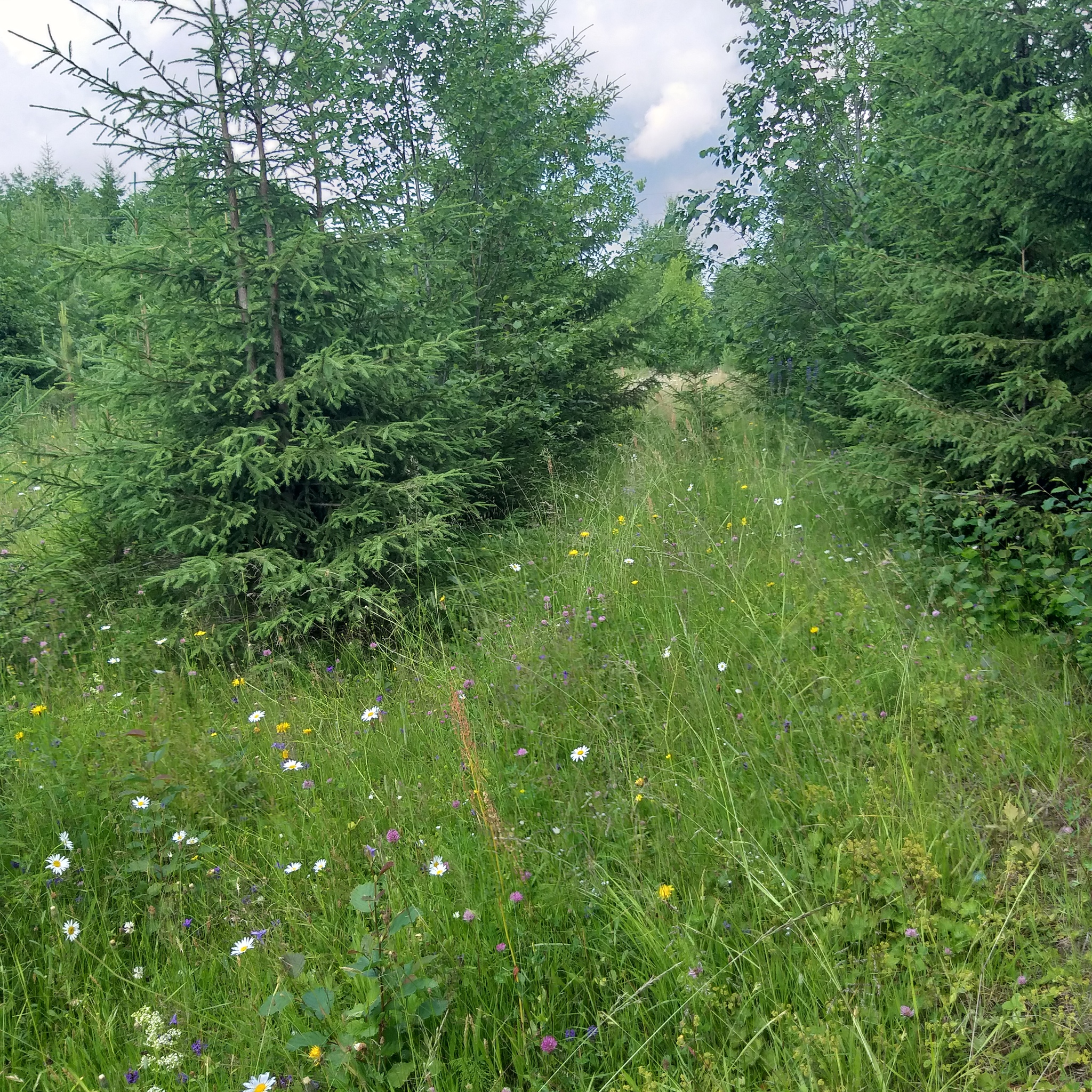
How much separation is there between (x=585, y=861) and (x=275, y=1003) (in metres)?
0.93

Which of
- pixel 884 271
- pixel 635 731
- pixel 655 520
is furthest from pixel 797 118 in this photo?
pixel 635 731

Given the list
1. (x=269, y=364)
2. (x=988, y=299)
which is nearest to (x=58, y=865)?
(x=269, y=364)

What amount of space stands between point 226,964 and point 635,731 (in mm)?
1550

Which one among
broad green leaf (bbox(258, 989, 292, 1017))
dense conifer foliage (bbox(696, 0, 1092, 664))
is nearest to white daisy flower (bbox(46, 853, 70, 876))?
broad green leaf (bbox(258, 989, 292, 1017))

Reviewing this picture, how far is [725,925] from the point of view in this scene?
71.9 inches

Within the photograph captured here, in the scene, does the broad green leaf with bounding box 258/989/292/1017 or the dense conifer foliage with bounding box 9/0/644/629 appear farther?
the dense conifer foliage with bounding box 9/0/644/629

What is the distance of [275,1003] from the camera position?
1517 millimetres

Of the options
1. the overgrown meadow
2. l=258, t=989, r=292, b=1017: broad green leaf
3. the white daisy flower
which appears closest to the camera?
l=258, t=989, r=292, b=1017: broad green leaf

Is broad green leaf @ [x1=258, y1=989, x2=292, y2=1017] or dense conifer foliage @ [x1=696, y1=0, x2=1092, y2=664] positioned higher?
dense conifer foliage @ [x1=696, y1=0, x2=1092, y2=664]

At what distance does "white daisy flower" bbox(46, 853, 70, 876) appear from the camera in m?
2.18

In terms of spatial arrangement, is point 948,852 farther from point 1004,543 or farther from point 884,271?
point 884,271

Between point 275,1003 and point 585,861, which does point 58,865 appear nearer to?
point 275,1003

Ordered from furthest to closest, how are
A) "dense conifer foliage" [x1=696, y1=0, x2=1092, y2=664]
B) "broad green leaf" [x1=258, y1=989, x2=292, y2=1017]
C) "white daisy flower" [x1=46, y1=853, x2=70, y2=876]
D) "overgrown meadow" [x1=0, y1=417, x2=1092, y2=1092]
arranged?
"dense conifer foliage" [x1=696, y1=0, x2=1092, y2=664], "white daisy flower" [x1=46, y1=853, x2=70, y2=876], "overgrown meadow" [x1=0, y1=417, x2=1092, y2=1092], "broad green leaf" [x1=258, y1=989, x2=292, y2=1017]

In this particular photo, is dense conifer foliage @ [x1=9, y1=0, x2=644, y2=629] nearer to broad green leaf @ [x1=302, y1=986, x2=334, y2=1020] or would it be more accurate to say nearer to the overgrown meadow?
the overgrown meadow
